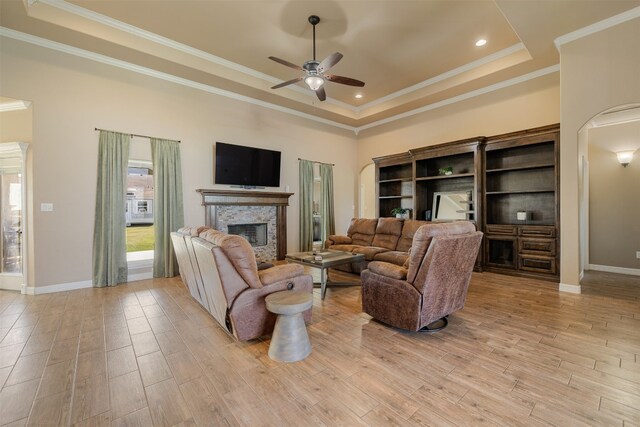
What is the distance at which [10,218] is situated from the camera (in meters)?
4.32

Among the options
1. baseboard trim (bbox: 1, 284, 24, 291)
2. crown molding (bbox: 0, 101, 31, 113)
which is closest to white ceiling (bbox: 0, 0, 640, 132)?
crown molding (bbox: 0, 101, 31, 113)

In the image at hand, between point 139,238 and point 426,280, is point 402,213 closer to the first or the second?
point 426,280

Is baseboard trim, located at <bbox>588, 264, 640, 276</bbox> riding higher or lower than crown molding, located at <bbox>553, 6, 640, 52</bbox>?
lower

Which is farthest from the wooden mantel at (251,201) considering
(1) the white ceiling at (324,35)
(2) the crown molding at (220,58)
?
(2) the crown molding at (220,58)

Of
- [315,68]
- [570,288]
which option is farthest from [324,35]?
[570,288]

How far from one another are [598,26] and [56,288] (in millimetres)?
8354

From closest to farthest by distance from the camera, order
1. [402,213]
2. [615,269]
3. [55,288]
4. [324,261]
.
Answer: [324,261]
[55,288]
[615,269]
[402,213]

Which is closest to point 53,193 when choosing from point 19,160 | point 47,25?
point 19,160

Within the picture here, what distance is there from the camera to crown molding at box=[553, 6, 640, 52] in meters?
3.34

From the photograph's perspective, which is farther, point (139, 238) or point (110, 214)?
point (139, 238)

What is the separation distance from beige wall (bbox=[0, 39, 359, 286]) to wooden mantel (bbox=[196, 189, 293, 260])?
0.61 feet

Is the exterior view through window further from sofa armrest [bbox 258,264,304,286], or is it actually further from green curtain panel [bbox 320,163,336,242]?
green curtain panel [bbox 320,163,336,242]

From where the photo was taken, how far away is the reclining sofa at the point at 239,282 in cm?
243

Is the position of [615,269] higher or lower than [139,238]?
lower
